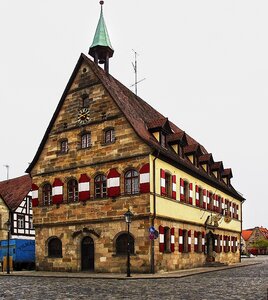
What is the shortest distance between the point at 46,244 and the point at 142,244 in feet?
26.8

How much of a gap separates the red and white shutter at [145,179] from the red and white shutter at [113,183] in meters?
1.70

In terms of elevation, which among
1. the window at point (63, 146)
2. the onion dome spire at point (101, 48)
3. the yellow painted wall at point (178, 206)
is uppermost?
the onion dome spire at point (101, 48)

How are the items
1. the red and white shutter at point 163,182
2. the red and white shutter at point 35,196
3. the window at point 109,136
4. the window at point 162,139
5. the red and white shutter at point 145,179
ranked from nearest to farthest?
the red and white shutter at point 145,179 → the red and white shutter at point 163,182 → the window at point 109,136 → the window at point 162,139 → the red and white shutter at point 35,196

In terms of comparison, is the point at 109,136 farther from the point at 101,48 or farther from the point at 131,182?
the point at 101,48

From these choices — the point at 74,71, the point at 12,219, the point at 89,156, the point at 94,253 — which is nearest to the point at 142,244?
the point at 94,253

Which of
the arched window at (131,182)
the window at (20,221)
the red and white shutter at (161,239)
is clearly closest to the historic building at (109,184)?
the arched window at (131,182)

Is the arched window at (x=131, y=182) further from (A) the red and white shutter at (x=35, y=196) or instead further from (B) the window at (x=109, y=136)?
(A) the red and white shutter at (x=35, y=196)

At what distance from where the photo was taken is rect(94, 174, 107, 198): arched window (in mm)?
29547

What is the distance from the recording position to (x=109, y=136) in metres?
30.0

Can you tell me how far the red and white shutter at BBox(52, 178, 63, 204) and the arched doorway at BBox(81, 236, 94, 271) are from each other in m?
3.38

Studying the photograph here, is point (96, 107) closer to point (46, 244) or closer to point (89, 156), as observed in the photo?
point (89, 156)

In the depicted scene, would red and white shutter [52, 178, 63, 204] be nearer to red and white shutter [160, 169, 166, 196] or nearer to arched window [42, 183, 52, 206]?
arched window [42, 183, 52, 206]

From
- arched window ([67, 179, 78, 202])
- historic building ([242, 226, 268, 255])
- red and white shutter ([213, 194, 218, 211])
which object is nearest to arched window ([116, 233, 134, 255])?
arched window ([67, 179, 78, 202])

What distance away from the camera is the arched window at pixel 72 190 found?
102ft
